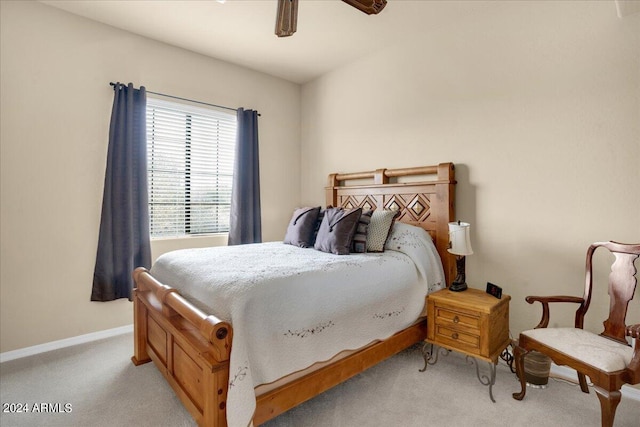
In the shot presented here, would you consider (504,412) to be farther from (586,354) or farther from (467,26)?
(467,26)

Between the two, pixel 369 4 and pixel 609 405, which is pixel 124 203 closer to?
pixel 369 4

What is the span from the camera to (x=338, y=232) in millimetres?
2658

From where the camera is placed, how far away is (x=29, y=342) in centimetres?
262

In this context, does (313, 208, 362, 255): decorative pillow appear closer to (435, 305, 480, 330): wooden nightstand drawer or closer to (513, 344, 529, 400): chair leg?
(435, 305, 480, 330): wooden nightstand drawer

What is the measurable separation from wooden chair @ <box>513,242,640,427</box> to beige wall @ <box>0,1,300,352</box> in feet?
11.1

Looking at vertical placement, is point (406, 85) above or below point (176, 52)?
below

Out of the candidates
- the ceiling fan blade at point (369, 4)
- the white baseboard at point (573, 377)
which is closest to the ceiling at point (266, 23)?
the ceiling fan blade at point (369, 4)

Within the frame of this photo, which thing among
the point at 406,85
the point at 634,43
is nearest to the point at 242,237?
the point at 406,85

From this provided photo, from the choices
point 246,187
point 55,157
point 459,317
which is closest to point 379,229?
point 459,317

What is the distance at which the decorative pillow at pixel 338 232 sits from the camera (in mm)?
2615

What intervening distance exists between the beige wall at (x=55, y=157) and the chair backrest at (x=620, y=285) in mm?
3765

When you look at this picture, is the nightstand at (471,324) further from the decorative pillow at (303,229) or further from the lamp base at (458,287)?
the decorative pillow at (303,229)

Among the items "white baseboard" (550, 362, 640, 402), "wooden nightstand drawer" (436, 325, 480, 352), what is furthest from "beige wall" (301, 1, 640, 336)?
"wooden nightstand drawer" (436, 325, 480, 352)

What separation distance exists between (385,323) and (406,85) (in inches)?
92.5
